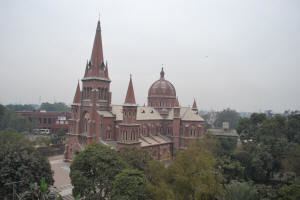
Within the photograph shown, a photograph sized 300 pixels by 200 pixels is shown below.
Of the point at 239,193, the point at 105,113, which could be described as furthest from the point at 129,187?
the point at 105,113

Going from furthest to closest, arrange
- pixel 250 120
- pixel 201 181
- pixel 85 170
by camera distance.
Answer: pixel 250 120, pixel 85 170, pixel 201 181

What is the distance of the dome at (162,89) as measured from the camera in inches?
2174

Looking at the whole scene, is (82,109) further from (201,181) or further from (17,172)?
(201,181)

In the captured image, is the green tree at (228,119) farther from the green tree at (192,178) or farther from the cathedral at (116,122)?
the green tree at (192,178)

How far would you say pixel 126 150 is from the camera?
102ft

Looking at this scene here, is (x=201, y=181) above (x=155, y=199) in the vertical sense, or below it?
above

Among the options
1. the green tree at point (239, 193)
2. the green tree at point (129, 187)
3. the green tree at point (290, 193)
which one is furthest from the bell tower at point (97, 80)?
the green tree at point (290, 193)

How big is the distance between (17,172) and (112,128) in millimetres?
18711


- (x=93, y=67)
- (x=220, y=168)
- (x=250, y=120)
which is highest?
(x=93, y=67)

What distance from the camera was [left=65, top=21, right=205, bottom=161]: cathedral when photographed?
3872 centimetres

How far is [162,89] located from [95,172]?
107 ft

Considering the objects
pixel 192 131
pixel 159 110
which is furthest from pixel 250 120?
pixel 159 110

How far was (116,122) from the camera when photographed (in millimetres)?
40719

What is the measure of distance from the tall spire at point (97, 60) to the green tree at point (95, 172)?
17569 mm
